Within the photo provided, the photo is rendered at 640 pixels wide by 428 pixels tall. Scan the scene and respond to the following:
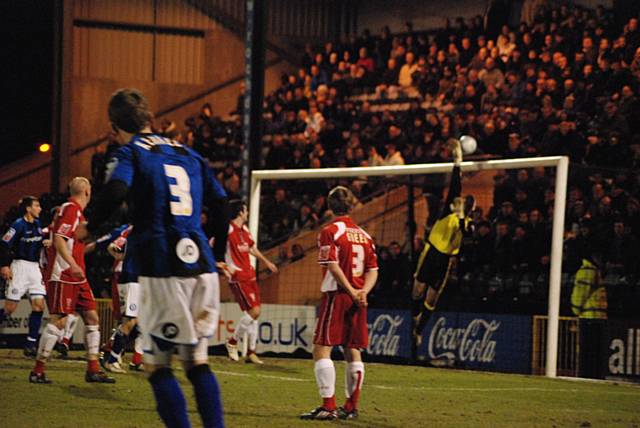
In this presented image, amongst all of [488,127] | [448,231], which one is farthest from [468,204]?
[488,127]

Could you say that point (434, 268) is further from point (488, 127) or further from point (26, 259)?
point (26, 259)

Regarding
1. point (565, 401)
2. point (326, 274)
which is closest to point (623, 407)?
point (565, 401)

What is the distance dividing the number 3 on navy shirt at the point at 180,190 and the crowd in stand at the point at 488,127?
1102cm

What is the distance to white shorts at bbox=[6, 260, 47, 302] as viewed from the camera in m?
16.4

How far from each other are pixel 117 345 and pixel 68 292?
1.66 metres

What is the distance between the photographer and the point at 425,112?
23.2 m

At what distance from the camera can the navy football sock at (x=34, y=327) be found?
1571 centimetres

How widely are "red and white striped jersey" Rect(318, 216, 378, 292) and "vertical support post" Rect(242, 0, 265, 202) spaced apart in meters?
8.22

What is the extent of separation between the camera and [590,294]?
53.6 ft

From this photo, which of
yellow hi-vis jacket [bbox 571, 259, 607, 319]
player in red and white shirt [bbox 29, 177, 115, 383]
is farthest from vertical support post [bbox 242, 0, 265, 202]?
player in red and white shirt [bbox 29, 177, 115, 383]

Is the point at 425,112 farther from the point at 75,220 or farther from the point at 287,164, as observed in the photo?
the point at 75,220

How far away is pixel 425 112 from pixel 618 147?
5651 mm

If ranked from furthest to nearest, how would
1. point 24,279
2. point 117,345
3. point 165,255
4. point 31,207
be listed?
1. point 24,279
2. point 31,207
3. point 117,345
4. point 165,255

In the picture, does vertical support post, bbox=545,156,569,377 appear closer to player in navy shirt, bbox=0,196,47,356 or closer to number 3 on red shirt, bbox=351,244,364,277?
number 3 on red shirt, bbox=351,244,364,277
